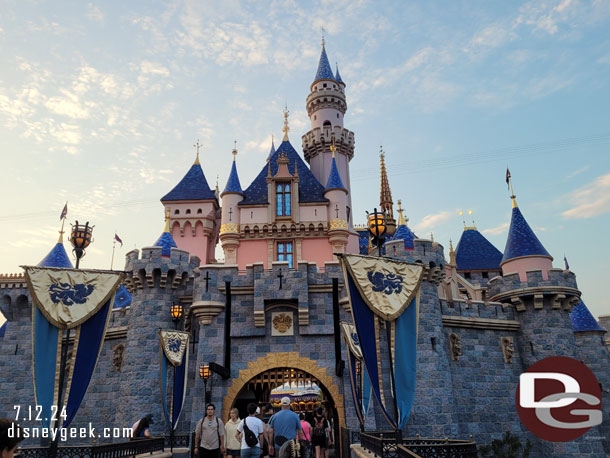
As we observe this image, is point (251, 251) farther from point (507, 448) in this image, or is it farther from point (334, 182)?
point (507, 448)

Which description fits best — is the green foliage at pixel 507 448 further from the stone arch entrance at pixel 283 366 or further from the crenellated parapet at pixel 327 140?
the crenellated parapet at pixel 327 140

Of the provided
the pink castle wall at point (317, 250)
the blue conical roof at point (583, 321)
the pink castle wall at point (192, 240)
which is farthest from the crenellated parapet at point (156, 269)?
the blue conical roof at point (583, 321)

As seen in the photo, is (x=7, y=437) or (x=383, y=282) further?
(x=383, y=282)

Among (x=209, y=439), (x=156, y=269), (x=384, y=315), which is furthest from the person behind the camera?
(x=156, y=269)

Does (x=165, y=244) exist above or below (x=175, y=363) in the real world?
above

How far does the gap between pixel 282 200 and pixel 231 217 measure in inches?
116

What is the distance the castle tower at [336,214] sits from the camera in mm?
23625

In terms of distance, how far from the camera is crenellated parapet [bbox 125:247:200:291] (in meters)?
17.0

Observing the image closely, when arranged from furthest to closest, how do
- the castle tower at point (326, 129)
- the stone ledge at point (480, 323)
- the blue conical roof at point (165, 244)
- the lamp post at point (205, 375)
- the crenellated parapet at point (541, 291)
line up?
the castle tower at point (326, 129), the blue conical roof at point (165, 244), the crenellated parapet at point (541, 291), the stone ledge at point (480, 323), the lamp post at point (205, 375)

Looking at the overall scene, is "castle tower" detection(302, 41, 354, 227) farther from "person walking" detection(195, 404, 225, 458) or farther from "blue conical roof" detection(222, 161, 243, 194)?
"person walking" detection(195, 404, 225, 458)

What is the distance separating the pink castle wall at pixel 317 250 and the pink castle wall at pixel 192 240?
7.06 meters

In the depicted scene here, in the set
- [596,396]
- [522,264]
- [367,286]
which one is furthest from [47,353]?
[596,396]

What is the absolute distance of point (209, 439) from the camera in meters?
7.91

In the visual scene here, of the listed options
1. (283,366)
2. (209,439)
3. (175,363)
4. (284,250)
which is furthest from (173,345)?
(284,250)
